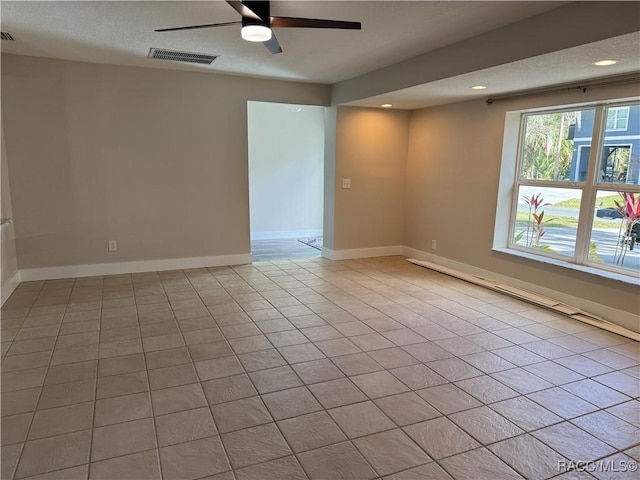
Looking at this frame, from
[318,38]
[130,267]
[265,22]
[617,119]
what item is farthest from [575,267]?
[130,267]

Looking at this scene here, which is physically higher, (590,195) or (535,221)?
(590,195)

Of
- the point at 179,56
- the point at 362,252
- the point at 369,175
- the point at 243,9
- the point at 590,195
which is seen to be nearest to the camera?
the point at 243,9

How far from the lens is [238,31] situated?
11.3ft

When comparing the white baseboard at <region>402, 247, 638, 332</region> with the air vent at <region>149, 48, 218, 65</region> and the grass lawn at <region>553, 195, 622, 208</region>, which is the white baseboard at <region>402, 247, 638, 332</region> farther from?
the air vent at <region>149, 48, 218, 65</region>

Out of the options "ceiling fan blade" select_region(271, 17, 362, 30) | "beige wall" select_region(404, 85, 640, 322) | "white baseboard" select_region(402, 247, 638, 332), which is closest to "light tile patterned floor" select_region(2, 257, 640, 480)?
"white baseboard" select_region(402, 247, 638, 332)

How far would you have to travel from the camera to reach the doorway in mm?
7445

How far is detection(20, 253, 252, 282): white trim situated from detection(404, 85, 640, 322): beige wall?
8.56 ft

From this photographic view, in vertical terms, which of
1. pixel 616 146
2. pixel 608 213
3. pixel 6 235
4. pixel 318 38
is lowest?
pixel 6 235

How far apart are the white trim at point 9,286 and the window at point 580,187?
212 inches

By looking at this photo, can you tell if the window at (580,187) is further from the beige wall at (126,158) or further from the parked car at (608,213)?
the beige wall at (126,158)

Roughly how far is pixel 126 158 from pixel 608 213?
5141 mm

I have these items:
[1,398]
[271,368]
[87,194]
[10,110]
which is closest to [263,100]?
[87,194]

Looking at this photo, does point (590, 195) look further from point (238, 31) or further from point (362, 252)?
point (238, 31)

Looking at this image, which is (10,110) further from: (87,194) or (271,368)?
(271,368)
